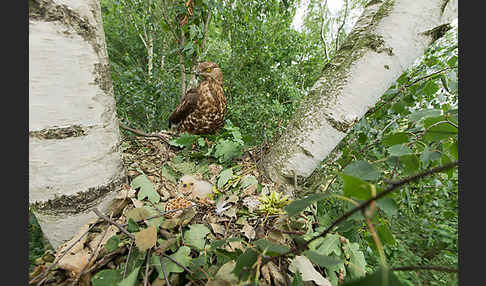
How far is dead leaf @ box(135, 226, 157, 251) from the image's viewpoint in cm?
39

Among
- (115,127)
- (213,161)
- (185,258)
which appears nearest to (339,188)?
(213,161)

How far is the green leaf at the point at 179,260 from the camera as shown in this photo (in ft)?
1.34

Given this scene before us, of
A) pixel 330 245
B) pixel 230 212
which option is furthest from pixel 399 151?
pixel 230 212

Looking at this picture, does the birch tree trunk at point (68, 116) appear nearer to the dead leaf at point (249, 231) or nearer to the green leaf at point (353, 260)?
the dead leaf at point (249, 231)

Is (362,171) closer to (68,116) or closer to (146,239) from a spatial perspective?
(146,239)

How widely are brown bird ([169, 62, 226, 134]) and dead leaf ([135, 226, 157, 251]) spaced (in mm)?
1043

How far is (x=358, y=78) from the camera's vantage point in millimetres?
572

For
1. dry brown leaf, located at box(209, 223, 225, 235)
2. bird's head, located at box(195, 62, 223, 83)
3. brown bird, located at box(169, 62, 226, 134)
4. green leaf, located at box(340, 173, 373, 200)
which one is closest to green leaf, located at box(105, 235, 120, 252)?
dry brown leaf, located at box(209, 223, 225, 235)

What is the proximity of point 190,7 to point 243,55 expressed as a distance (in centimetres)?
129

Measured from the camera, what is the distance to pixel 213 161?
0.87m

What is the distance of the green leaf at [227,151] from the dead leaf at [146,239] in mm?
438

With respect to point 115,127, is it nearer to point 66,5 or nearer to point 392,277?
point 66,5

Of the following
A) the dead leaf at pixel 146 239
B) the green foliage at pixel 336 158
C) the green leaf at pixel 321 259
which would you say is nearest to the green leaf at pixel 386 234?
the green foliage at pixel 336 158

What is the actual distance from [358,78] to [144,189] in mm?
759
